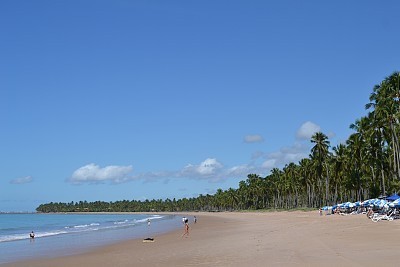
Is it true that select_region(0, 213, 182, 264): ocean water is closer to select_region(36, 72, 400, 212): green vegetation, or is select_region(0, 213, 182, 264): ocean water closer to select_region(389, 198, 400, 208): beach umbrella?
select_region(389, 198, 400, 208): beach umbrella

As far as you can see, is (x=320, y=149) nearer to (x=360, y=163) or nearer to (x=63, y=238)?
(x=360, y=163)

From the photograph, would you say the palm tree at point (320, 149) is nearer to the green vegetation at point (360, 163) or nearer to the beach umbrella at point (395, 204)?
the green vegetation at point (360, 163)

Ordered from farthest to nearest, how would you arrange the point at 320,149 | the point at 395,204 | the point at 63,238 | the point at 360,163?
the point at 320,149
the point at 360,163
the point at 63,238
the point at 395,204

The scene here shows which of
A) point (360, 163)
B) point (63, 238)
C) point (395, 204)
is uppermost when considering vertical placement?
point (360, 163)

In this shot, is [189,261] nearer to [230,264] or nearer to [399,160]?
[230,264]

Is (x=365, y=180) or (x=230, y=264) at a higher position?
(x=365, y=180)

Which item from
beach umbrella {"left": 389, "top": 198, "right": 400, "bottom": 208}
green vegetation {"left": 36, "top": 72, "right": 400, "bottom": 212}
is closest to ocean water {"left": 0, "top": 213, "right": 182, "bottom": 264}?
beach umbrella {"left": 389, "top": 198, "right": 400, "bottom": 208}

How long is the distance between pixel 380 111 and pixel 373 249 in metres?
40.7

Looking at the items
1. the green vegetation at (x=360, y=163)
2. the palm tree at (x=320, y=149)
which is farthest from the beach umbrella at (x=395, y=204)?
the palm tree at (x=320, y=149)

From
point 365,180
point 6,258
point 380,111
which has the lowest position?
point 6,258

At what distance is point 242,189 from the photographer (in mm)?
168875

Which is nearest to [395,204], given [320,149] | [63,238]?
[63,238]

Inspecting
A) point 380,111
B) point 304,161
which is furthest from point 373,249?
point 304,161

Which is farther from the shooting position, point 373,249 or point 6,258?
point 6,258
